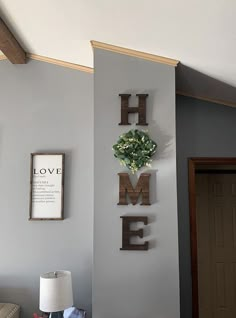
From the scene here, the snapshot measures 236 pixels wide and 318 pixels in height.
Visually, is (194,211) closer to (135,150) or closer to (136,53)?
(135,150)

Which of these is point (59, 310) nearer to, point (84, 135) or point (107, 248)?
point (107, 248)

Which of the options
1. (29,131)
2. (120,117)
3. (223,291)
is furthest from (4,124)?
(223,291)

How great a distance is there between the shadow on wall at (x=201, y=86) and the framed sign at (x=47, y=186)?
3.94 ft

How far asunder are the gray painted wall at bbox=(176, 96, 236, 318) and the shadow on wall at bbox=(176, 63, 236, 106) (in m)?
0.11

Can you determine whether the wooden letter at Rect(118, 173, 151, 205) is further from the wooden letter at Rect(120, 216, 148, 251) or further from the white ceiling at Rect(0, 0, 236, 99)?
the white ceiling at Rect(0, 0, 236, 99)

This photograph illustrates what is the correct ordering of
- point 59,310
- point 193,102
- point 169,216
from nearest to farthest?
point 59,310 < point 169,216 < point 193,102

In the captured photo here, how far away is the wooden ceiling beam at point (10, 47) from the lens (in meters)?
2.44

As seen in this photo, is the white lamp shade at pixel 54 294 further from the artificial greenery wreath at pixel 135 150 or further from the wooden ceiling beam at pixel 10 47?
the wooden ceiling beam at pixel 10 47

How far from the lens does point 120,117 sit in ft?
7.93

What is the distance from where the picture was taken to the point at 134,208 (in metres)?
2.33

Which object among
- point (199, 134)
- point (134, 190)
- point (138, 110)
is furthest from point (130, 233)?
point (199, 134)

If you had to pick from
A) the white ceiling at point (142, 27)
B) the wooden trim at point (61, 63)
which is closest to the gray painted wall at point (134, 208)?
the white ceiling at point (142, 27)

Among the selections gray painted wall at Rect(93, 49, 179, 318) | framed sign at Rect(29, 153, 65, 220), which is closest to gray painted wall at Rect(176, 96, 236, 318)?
gray painted wall at Rect(93, 49, 179, 318)

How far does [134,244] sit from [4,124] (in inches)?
61.2
